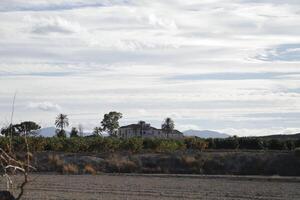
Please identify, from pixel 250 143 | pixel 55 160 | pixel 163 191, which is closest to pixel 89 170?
pixel 55 160

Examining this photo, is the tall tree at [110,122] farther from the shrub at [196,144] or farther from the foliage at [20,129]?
the foliage at [20,129]

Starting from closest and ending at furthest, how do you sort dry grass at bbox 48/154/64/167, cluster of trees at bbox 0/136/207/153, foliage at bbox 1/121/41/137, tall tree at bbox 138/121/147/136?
foliage at bbox 1/121/41/137 → dry grass at bbox 48/154/64/167 → cluster of trees at bbox 0/136/207/153 → tall tree at bbox 138/121/147/136

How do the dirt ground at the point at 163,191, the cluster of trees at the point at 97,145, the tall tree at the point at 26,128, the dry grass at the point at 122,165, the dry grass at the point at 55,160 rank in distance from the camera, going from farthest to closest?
the cluster of trees at the point at 97,145 → the dry grass at the point at 55,160 → the dry grass at the point at 122,165 → the dirt ground at the point at 163,191 → the tall tree at the point at 26,128

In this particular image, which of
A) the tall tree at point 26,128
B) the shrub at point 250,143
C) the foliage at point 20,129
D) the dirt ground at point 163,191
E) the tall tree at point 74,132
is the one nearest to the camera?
the foliage at point 20,129

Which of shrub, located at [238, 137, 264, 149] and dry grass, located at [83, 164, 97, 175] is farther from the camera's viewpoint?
shrub, located at [238, 137, 264, 149]

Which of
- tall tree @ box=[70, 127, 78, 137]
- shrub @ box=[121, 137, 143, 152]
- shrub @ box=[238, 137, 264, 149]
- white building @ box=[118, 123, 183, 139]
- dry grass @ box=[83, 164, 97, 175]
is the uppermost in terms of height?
white building @ box=[118, 123, 183, 139]

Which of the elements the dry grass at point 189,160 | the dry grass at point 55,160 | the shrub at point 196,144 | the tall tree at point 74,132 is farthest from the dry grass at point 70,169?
the tall tree at point 74,132

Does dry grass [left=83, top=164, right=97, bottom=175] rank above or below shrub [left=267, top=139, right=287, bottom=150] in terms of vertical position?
below

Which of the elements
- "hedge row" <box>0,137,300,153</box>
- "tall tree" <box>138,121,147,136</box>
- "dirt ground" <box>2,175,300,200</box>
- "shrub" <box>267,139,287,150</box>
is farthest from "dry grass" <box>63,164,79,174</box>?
"tall tree" <box>138,121,147,136</box>

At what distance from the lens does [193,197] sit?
106 ft

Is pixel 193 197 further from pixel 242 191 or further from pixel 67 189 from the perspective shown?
pixel 67 189

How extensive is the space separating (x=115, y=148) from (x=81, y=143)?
4.08 m

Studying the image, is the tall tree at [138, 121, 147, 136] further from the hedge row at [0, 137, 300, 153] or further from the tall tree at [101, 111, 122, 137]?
the hedge row at [0, 137, 300, 153]

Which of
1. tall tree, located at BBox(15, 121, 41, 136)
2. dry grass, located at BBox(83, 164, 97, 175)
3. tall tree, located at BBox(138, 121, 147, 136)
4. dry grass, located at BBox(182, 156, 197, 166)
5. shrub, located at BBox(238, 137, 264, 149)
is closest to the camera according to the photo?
tall tree, located at BBox(15, 121, 41, 136)
